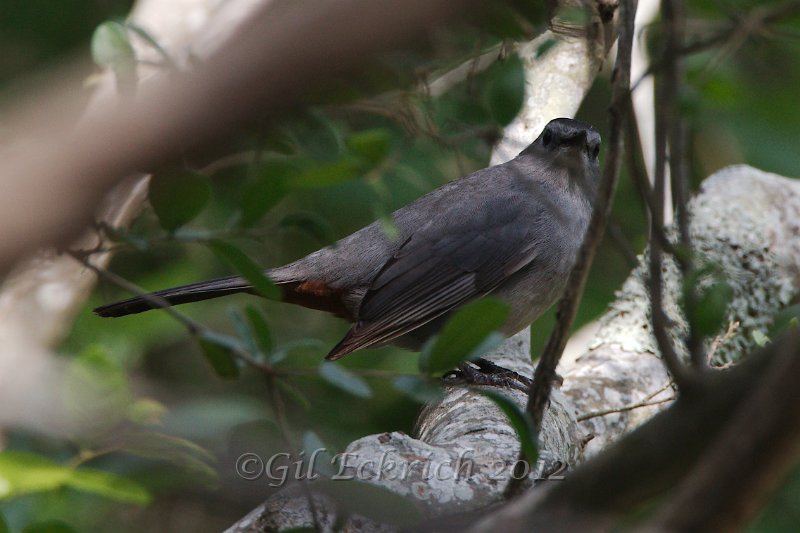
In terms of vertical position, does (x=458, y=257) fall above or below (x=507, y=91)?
Result: above

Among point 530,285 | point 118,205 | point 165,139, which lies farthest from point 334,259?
point 165,139

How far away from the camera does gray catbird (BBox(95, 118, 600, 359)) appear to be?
4000mm

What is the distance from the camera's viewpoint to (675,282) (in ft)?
14.2

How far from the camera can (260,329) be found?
1.73 metres

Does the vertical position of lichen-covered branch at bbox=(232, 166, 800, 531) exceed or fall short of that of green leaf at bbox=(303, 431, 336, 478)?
it exceeds it

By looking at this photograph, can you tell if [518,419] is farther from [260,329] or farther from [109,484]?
[109,484]

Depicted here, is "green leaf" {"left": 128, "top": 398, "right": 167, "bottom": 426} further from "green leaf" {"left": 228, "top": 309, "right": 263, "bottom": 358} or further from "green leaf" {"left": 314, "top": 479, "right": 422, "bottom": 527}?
"green leaf" {"left": 314, "top": 479, "right": 422, "bottom": 527}

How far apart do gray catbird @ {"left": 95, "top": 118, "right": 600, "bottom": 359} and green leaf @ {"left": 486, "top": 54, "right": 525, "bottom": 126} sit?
181 centimetres

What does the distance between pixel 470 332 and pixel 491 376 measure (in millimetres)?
2351

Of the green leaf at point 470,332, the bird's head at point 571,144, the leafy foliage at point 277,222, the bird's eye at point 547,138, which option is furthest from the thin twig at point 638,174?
the bird's eye at point 547,138

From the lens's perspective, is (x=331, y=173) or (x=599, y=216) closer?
(x=331, y=173)

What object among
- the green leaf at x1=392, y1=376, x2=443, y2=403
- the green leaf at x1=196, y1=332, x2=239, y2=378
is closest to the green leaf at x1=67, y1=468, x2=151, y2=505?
the green leaf at x1=196, y1=332, x2=239, y2=378

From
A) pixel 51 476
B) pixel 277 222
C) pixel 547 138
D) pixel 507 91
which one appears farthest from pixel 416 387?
pixel 547 138

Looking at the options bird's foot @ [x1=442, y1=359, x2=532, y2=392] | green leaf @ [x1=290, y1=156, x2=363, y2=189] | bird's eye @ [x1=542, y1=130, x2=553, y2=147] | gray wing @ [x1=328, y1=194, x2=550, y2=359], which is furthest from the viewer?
bird's eye @ [x1=542, y1=130, x2=553, y2=147]
